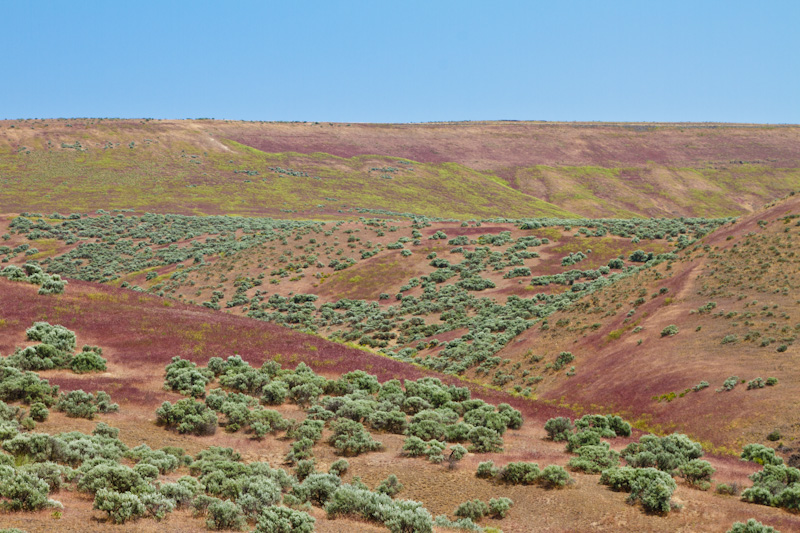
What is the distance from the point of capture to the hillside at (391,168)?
118875 mm

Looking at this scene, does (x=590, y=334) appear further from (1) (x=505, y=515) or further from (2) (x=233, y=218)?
(2) (x=233, y=218)

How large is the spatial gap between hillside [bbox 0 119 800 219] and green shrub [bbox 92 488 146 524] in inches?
3915

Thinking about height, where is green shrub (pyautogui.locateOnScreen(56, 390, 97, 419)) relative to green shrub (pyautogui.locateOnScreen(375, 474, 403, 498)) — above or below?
above

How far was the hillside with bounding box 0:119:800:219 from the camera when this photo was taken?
118875mm

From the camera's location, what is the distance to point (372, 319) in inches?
2128

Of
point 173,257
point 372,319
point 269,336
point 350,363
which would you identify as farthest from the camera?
point 173,257

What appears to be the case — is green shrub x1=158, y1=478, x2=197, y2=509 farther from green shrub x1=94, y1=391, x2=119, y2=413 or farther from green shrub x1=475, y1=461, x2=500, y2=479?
green shrub x1=94, y1=391, x2=119, y2=413

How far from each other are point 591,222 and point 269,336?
5880 centimetres

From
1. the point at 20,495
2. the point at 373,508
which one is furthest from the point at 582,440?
the point at 20,495

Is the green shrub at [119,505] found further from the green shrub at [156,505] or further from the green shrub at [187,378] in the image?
the green shrub at [187,378]

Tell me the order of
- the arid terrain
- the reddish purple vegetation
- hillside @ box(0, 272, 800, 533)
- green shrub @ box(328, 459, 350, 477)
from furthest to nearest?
the reddish purple vegetation → green shrub @ box(328, 459, 350, 477) → the arid terrain → hillside @ box(0, 272, 800, 533)

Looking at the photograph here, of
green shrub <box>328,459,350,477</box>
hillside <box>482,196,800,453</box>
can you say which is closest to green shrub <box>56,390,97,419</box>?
green shrub <box>328,459,350,477</box>

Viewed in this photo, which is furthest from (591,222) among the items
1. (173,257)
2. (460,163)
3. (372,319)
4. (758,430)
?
(460,163)

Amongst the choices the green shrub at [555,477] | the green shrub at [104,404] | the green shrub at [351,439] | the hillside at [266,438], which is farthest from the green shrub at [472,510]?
the green shrub at [104,404]
